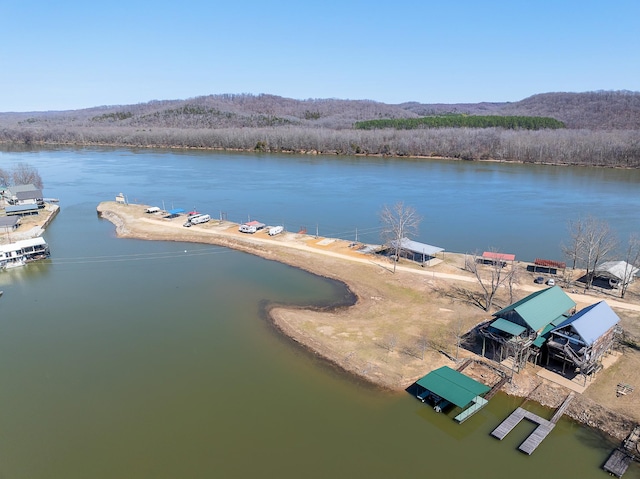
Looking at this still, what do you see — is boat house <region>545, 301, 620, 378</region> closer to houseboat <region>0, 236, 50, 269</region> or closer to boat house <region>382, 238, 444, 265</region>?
boat house <region>382, 238, 444, 265</region>

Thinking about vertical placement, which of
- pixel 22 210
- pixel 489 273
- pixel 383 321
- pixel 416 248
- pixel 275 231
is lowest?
pixel 383 321

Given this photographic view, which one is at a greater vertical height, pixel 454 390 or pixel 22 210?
pixel 22 210

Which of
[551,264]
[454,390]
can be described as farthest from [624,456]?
[551,264]

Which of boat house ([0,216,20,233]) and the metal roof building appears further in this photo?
boat house ([0,216,20,233])

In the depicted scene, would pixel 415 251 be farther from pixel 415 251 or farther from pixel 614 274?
pixel 614 274

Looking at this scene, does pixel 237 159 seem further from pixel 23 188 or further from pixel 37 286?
pixel 37 286

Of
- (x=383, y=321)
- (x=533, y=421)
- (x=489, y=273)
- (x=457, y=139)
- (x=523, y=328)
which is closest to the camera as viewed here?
(x=533, y=421)

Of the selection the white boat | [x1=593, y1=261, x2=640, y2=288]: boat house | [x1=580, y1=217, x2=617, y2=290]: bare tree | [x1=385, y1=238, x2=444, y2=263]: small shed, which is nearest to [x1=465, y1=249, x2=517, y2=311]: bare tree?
[x1=385, y1=238, x2=444, y2=263]: small shed
